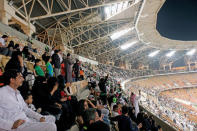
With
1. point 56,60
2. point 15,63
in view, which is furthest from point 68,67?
point 15,63

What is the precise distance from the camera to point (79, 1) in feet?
38.4

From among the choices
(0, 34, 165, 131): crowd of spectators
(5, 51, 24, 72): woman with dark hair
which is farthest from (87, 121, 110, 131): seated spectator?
(5, 51, 24, 72): woman with dark hair

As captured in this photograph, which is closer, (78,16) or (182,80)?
(78,16)

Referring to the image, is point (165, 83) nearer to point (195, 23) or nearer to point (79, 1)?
point (195, 23)

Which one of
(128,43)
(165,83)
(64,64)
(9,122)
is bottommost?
(165,83)

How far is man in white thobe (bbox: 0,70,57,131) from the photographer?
1420 mm

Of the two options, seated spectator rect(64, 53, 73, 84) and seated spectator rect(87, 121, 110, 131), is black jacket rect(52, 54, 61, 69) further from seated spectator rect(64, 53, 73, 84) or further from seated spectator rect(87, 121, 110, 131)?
seated spectator rect(87, 121, 110, 131)

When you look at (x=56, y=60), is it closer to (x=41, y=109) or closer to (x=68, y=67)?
(x=68, y=67)

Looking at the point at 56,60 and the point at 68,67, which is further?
the point at 68,67

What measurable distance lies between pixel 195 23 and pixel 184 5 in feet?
23.2

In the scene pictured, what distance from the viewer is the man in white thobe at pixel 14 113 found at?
4.66 feet

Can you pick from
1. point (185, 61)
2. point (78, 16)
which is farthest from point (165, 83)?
point (78, 16)

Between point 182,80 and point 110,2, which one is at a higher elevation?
point 110,2

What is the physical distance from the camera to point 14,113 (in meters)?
1.53
